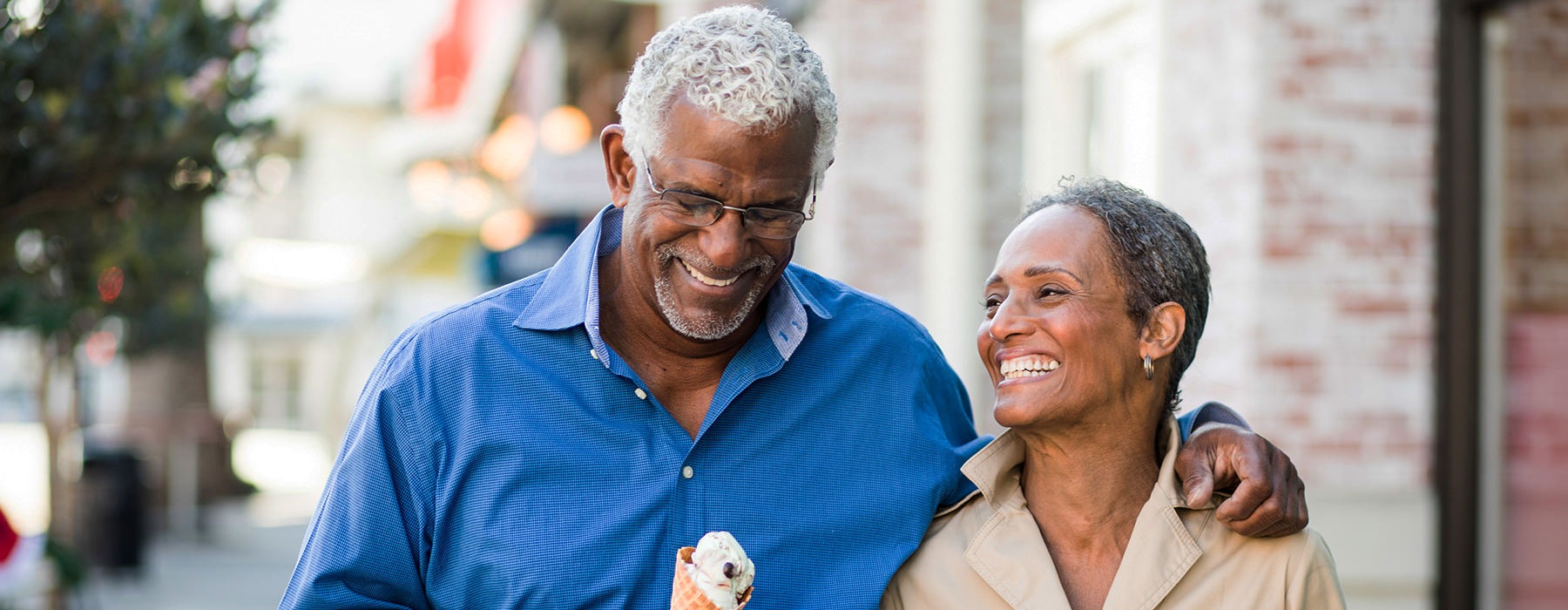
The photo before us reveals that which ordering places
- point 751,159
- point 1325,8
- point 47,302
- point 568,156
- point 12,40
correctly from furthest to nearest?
point 568,156 < point 47,302 < point 1325,8 < point 12,40 < point 751,159

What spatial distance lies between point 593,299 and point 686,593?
1.93ft

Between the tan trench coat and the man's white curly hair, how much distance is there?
67 cm

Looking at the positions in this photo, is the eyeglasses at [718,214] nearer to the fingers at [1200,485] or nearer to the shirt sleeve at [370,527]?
the shirt sleeve at [370,527]

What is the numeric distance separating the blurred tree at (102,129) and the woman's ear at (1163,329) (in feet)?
11.4

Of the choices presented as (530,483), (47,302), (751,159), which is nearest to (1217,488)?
(751,159)

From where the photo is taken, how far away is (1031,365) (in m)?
2.69

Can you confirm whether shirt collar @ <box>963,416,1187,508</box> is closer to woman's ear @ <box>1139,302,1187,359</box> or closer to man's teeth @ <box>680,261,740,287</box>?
woman's ear @ <box>1139,302,1187,359</box>

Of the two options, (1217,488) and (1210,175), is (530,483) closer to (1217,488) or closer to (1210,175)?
(1217,488)

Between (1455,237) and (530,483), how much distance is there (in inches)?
140

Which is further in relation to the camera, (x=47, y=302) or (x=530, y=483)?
(x=47, y=302)

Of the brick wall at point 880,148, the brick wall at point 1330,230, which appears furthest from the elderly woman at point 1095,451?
the brick wall at point 880,148

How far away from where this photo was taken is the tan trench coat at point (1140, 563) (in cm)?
260

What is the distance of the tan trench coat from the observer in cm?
260

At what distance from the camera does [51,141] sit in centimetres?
494
